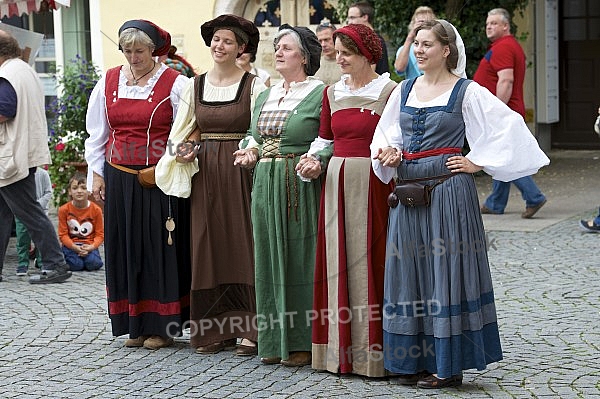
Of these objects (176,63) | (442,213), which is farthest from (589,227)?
(442,213)

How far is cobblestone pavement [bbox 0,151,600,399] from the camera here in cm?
575

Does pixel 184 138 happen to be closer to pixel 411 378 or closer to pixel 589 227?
pixel 411 378

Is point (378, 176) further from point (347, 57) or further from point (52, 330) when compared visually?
point (52, 330)

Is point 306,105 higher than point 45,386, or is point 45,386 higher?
point 306,105

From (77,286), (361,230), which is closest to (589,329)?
(361,230)

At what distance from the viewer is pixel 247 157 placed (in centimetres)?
628

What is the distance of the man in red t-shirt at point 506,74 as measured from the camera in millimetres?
10977

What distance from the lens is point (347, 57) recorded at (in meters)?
5.97

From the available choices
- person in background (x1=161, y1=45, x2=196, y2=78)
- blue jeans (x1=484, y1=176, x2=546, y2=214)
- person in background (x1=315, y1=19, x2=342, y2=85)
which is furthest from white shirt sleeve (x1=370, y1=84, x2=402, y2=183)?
blue jeans (x1=484, y1=176, x2=546, y2=214)

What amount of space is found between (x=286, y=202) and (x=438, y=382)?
128 cm

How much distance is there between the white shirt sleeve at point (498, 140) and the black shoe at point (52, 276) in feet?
14.6

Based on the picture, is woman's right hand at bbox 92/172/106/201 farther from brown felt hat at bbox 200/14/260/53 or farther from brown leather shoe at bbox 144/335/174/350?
brown felt hat at bbox 200/14/260/53

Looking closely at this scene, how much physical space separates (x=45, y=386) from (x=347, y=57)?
2.29 m

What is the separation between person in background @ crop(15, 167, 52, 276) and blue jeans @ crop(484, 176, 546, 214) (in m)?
4.23
